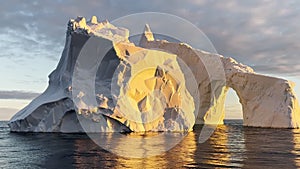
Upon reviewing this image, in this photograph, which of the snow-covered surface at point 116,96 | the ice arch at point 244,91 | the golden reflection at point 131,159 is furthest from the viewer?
the ice arch at point 244,91

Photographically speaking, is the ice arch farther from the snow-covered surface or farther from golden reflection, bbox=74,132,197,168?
golden reflection, bbox=74,132,197,168

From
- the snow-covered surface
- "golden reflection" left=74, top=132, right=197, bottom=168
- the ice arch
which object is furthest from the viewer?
the ice arch

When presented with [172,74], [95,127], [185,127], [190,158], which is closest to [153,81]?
[172,74]

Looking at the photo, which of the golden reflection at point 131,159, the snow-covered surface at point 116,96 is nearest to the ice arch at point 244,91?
the snow-covered surface at point 116,96

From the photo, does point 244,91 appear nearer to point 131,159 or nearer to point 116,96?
point 116,96

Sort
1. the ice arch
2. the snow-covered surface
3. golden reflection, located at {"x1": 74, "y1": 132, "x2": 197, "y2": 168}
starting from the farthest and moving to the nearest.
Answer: the ice arch → the snow-covered surface → golden reflection, located at {"x1": 74, "y1": 132, "x2": 197, "y2": 168}

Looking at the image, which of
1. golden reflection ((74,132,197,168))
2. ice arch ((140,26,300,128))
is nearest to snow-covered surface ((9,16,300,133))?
golden reflection ((74,132,197,168))

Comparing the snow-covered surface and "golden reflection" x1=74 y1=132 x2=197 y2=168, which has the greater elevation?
the snow-covered surface

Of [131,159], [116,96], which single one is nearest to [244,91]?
[116,96]

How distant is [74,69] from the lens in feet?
73.5

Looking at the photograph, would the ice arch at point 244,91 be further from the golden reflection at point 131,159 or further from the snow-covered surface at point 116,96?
the golden reflection at point 131,159

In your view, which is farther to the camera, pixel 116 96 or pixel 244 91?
pixel 244 91

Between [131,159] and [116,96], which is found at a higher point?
[116,96]

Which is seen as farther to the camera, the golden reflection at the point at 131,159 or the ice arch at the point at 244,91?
the ice arch at the point at 244,91
